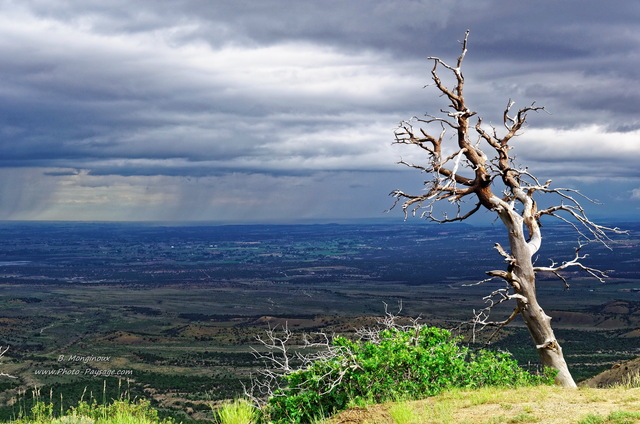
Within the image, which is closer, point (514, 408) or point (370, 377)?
point (514, 408)

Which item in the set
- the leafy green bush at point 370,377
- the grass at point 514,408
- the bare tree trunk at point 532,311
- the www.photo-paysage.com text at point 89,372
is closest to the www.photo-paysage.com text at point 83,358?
the www.photo-paysage.com text at point 89,372

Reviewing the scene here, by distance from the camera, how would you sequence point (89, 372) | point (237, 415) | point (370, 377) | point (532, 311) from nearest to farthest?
point (370, 377), point (237, 415), point (532, 311), point (89, 372)

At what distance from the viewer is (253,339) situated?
91.4 metres

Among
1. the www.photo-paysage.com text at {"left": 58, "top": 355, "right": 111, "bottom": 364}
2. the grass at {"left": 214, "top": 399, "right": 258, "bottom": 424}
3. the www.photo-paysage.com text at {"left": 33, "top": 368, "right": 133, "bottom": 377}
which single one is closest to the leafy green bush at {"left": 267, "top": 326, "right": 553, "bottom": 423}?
the grass at {"left": 214, "top": 399, "right": 258, "bottom": 424}

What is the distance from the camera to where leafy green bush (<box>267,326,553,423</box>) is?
38.3 ft

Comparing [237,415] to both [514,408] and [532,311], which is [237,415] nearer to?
[514,408]

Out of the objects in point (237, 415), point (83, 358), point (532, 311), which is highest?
point (532, 311)

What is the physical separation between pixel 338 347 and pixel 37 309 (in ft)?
423

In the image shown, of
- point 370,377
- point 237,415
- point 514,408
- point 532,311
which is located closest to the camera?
point 514,408

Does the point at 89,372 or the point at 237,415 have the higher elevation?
the point at 237,415

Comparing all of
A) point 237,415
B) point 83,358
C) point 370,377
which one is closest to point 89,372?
point 83,358

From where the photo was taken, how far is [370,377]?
A: 38.9 ft

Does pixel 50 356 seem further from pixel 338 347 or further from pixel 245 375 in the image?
pixel 338 347

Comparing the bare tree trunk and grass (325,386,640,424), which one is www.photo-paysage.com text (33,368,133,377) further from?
grass (325,386,640,424)
